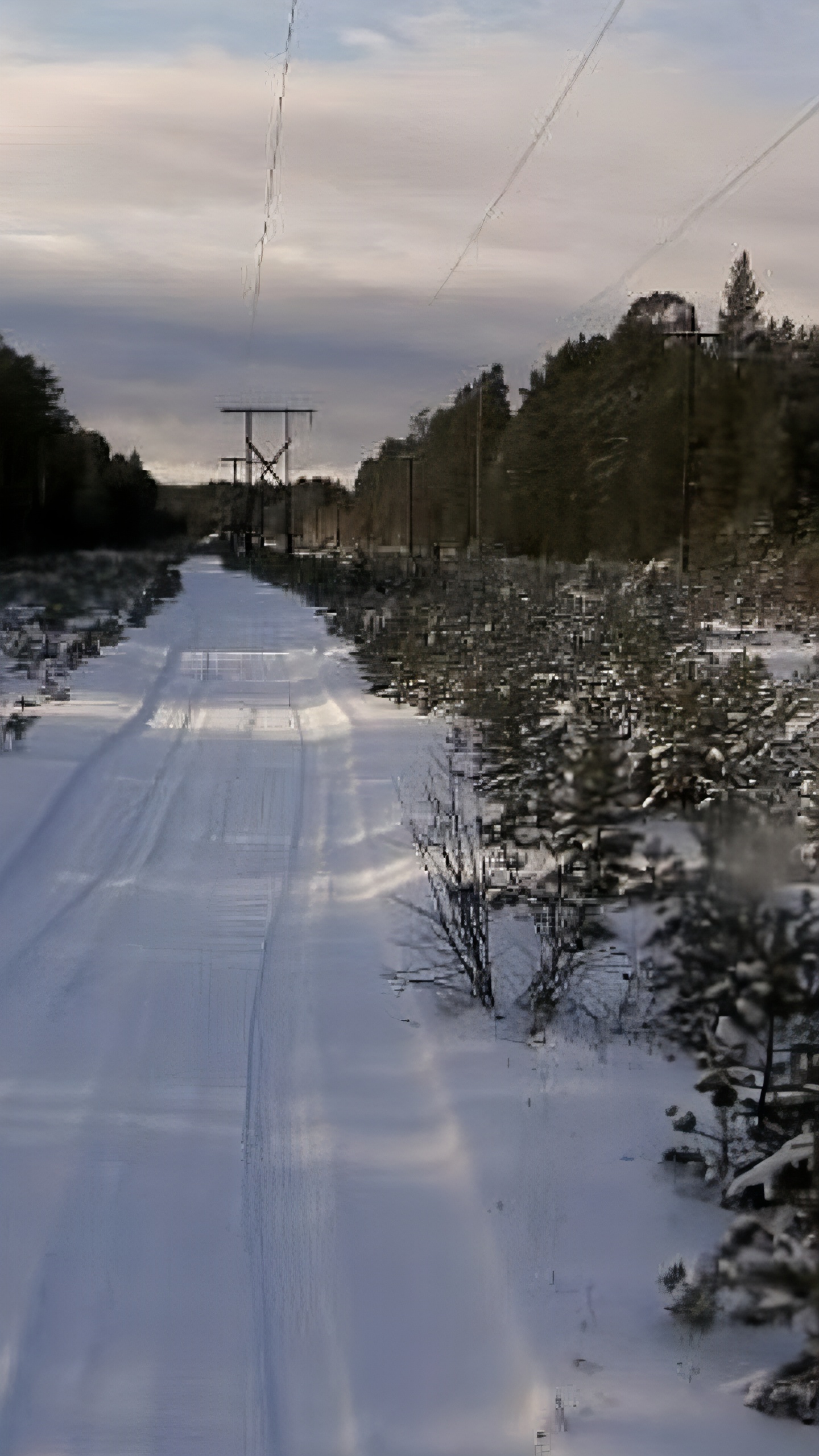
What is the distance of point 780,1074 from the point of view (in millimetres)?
5492

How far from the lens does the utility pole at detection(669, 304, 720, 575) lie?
63.1 ft

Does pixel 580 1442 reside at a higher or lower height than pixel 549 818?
lower

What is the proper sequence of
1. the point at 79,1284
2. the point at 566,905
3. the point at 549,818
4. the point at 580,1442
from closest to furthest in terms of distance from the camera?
the point at 580,1442 → the point at 79,1284 → the point at 566,905 → the point at 549,818

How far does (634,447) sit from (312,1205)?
30.5 meters

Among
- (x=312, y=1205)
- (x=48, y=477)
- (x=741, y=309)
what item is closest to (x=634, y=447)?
(x=741, y=309)

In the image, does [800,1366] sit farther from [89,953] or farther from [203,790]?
[203,790]

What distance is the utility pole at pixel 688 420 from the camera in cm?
1922

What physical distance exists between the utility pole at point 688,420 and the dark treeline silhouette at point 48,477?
138ft

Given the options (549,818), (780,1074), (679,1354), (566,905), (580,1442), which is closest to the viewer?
(580,1442)

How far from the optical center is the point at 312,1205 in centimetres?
506

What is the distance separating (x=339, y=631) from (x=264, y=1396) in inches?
1185

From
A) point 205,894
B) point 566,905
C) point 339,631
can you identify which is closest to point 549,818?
point 566,905

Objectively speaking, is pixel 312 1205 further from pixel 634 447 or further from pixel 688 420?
pixel 634 447

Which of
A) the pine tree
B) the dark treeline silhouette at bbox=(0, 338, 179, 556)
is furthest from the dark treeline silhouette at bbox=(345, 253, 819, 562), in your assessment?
the dark treeline silhouette at bbox=(0, 338, 179, 556)
